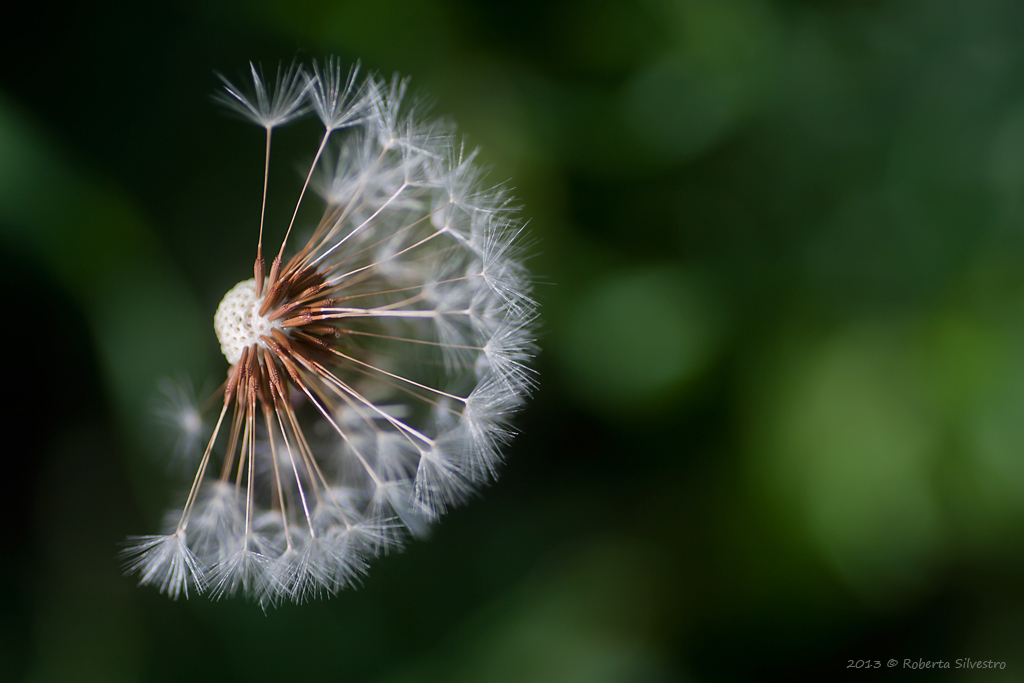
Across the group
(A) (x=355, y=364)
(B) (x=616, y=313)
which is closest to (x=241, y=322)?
(A) (x=355, y=364)

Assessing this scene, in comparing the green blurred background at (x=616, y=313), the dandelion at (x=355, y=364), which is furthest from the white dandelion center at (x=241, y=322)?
the green blurred background at (x=616, y=313)

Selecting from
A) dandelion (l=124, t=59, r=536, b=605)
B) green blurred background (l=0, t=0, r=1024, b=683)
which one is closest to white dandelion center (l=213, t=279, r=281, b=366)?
dandelion (l=124, t=59, r=536, b=605)

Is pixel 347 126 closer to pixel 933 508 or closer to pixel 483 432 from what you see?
pixel 483 432

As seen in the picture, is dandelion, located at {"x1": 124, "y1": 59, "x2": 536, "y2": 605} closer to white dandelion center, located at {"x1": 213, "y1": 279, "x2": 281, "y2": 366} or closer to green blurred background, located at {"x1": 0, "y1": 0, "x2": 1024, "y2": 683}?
white dandelion center, located at {"x1": 213, "y1": 279, "x2": 281, "y2": 366}

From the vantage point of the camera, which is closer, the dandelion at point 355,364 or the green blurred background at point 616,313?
the dandelion at point 355,364

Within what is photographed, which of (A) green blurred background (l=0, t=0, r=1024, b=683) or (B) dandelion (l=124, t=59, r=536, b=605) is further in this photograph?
(A) green blurred background (l=0, t=0, r=1024, b=683)

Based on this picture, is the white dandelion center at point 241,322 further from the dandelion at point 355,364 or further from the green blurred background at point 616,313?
the green blurred background at point 616,313
